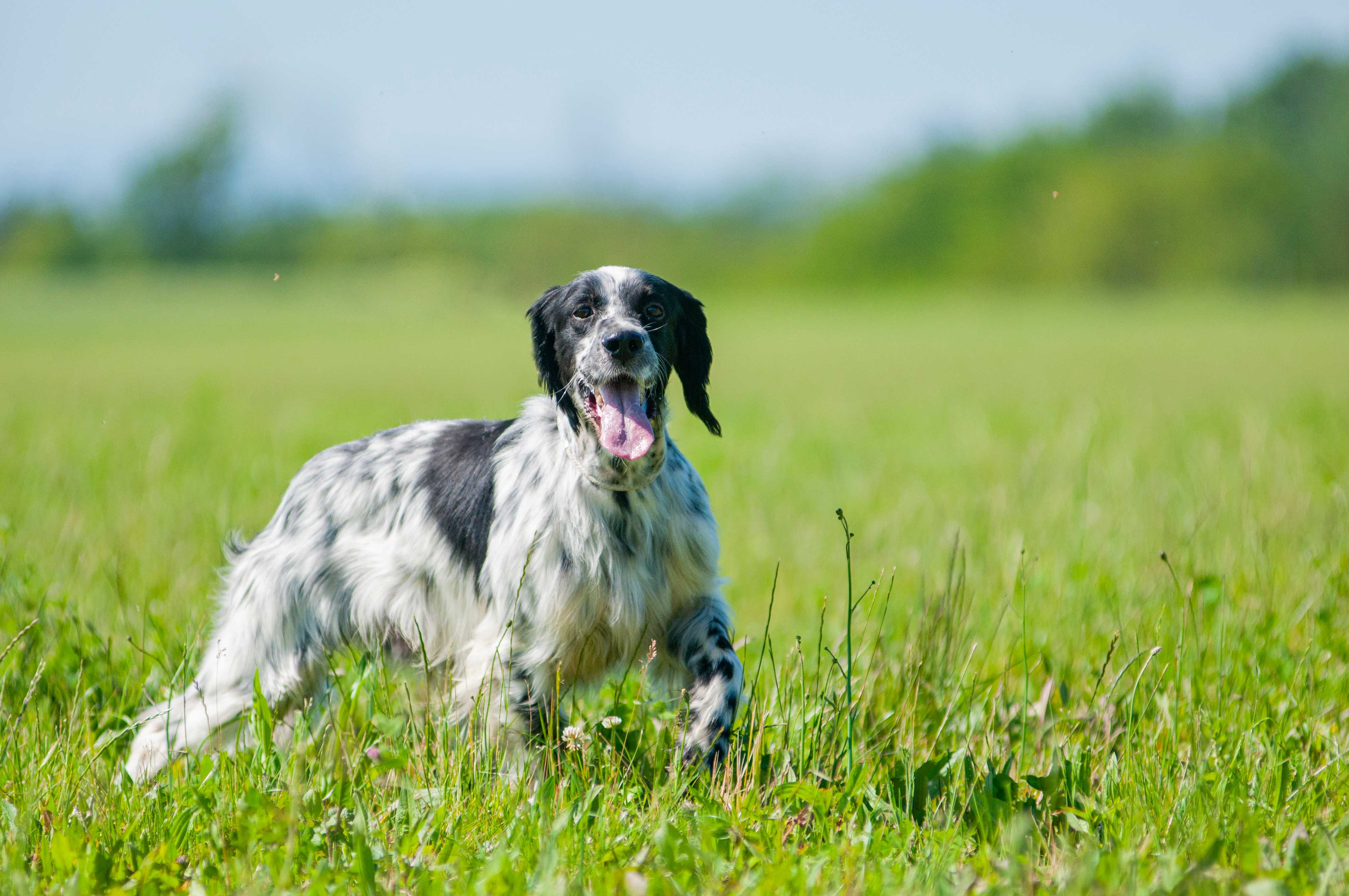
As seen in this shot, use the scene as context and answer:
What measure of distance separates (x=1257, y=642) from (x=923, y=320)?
3458 centimetres

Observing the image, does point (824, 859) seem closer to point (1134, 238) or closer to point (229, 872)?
point (229, 872)

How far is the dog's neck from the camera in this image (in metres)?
3.68

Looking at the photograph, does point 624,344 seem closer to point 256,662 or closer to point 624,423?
point 624,423

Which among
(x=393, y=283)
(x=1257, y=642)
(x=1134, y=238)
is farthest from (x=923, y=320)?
(x=1257, y=642)

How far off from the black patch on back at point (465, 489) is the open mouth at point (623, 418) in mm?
577

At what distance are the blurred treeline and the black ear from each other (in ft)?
171

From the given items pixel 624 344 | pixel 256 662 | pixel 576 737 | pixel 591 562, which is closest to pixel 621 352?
pixel 624 344

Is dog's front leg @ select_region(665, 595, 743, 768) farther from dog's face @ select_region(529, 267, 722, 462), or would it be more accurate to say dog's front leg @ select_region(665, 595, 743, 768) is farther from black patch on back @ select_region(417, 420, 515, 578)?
black patch on back @ select_region(417, 420, 515, 578)

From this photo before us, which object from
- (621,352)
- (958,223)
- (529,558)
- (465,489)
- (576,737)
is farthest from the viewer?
(958,223)

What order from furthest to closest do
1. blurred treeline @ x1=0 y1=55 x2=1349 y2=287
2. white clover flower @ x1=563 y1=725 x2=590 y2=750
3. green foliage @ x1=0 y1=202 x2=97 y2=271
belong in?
blurred treeline @ x1=0 y1=55 x2=1349 y2=287, green foliage @ x1=0 y1=202 x2=97 y2=271, white clover flower @ x1=563 y1=725 x2=590 y2=750

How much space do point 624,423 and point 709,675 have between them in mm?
833

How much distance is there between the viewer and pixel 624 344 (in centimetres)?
354

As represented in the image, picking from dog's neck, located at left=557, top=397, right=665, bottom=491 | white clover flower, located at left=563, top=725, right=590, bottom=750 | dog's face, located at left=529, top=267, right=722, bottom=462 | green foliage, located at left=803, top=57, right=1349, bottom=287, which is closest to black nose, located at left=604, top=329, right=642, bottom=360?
dog's face, located at left=529, top=267, right=722, bottom=462

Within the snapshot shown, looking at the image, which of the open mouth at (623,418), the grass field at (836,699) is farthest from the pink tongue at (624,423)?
the grass field at (836,699)
